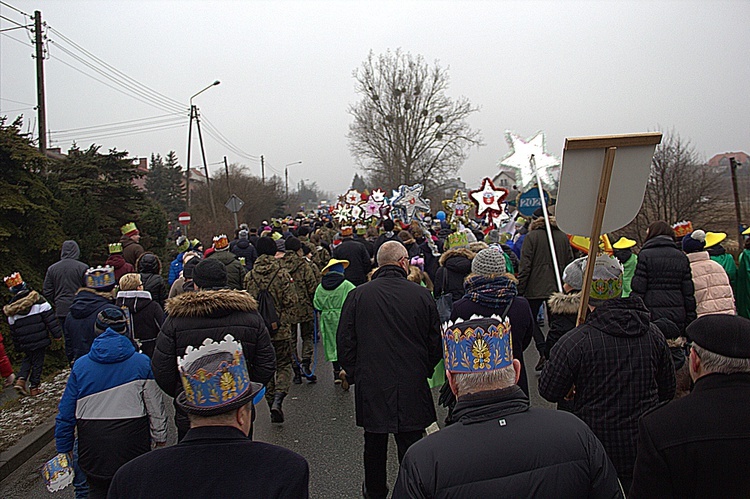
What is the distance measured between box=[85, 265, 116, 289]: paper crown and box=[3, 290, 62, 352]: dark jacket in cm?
185

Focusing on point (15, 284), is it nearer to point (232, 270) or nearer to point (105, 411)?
point (232, 270)

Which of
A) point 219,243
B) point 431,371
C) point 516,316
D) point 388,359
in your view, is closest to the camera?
point 388,359

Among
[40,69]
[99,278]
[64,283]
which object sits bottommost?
[64,283]

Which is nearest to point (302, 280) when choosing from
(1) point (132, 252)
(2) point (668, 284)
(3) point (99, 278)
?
(3) point (99, 278)

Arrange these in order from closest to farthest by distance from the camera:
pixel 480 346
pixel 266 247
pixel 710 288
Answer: pixel 480 346
pixel 710 288
pixel 266 247

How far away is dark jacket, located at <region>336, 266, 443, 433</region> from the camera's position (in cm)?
408

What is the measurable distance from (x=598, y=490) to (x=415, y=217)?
45.7 feet

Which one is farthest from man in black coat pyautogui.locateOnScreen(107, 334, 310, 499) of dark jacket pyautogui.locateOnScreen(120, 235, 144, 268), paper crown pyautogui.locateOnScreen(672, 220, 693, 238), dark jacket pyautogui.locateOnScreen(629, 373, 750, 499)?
dark jacket pyautogui.locateOnScreen(120, 235, 144, 268)

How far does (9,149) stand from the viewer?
9.19 meters

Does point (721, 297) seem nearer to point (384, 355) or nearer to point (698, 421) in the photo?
point (384, 355)

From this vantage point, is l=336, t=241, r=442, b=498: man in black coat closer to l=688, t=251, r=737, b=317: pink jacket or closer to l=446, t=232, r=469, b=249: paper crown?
l=688, t=251, r=737, b=317: pink jacket

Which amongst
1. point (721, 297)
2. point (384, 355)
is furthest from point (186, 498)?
point (721, 297)

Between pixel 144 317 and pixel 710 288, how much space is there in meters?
5.85

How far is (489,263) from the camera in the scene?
15.2 feet
